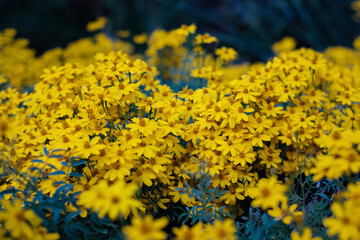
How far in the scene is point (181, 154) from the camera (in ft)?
6.06

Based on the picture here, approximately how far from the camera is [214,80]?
239cm

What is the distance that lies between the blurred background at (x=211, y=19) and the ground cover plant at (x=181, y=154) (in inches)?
142

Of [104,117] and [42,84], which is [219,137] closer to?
[104,117]

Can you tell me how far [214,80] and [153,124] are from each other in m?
Result: 0.88

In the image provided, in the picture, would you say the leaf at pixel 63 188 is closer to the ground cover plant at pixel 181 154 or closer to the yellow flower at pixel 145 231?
the ground cover plant at pixel 181 154

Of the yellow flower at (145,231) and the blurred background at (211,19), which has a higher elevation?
the blurred background at (211,19)

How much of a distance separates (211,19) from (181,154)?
4.80m

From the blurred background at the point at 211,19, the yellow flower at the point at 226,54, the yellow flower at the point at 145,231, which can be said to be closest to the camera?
the yellow flower at the point at 145,231

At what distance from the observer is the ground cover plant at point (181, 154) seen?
1398 mm

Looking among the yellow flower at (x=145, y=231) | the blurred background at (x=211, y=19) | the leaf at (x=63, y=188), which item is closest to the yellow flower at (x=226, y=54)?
the leaf at (x=63, y=188)

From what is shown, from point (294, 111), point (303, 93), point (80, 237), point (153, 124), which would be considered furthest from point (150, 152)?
point (303, 93)

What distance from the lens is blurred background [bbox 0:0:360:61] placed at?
5.65 meters

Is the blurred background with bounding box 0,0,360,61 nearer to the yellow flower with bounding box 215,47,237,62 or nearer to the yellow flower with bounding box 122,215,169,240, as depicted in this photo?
the yellow flower with bounding box 215,47,237,62

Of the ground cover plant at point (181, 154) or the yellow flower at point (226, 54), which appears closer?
the ground cover plant at point (181, 154)
